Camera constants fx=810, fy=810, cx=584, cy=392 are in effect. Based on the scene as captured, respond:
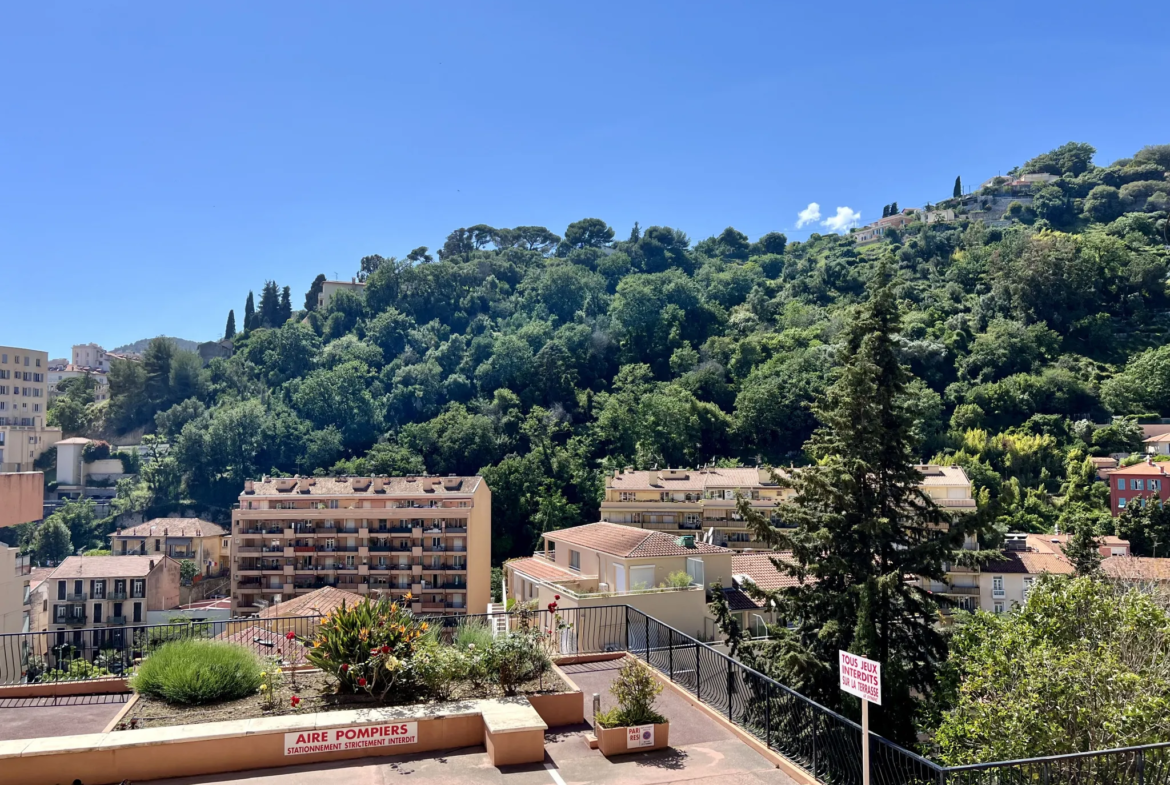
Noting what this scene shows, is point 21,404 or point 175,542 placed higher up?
point 21,404

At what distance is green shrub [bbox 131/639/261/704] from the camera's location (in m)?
9.24

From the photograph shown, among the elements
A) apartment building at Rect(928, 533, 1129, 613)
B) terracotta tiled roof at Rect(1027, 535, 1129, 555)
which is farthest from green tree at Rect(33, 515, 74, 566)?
terracotta tiled roof at Rect(1027, 535, 1129, 555)

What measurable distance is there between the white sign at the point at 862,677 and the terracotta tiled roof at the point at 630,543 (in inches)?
609

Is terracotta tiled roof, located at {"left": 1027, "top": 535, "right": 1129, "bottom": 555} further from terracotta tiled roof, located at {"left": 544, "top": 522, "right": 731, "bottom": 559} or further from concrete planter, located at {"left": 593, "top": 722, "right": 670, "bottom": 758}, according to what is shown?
concrete planter, located at {"left": 593, "top": 722, "right": 670, "bottom": 758}

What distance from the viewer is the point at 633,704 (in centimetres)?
877

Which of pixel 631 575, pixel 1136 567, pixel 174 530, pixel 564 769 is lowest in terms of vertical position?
pixel 174 530

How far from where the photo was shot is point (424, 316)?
11262 cm

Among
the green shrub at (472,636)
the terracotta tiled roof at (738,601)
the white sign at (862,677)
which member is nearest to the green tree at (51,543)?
the terracotta tiled roof at (738,601)

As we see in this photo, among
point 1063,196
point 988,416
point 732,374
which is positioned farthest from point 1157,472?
point 1063,196

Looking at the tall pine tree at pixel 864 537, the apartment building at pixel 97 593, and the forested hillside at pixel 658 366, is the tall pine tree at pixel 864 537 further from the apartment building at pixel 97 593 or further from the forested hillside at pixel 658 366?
the apartment building at pixel 97 593

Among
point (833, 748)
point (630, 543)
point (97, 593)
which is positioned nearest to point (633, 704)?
point (833, 748)

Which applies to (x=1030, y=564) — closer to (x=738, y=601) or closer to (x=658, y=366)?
(x=738, y=601)

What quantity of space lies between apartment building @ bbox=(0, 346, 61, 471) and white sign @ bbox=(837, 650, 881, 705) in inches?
3759

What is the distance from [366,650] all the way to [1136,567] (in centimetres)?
3807
